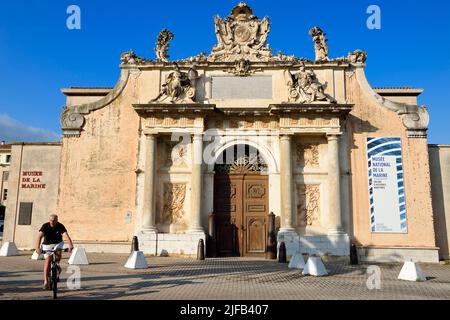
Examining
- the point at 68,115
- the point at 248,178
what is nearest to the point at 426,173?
the point at 248,178

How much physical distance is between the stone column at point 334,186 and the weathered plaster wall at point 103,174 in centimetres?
869

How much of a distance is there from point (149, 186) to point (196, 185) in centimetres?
208

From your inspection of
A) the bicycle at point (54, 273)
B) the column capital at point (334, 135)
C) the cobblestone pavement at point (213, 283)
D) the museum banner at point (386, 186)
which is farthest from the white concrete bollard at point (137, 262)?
the museum banner at point (386, 186)

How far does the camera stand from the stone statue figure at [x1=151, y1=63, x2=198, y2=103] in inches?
715

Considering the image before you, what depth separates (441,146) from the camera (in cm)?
1872

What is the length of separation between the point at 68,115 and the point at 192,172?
262 inches

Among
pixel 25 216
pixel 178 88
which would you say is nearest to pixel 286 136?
pixel 178 88

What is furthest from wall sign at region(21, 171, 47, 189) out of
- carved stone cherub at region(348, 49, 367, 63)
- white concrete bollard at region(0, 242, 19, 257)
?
carved stone cherub at region(348, 49, 367, 63)

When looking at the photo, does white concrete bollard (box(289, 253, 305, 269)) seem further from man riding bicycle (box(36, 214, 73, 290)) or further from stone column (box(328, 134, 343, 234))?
man riding bicycle (box(36, 214, 73, 290))

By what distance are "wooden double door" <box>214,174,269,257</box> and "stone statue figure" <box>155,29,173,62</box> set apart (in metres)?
6.41

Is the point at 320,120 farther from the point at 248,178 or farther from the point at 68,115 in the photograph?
the point at 68,115

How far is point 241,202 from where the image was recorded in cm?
1791
